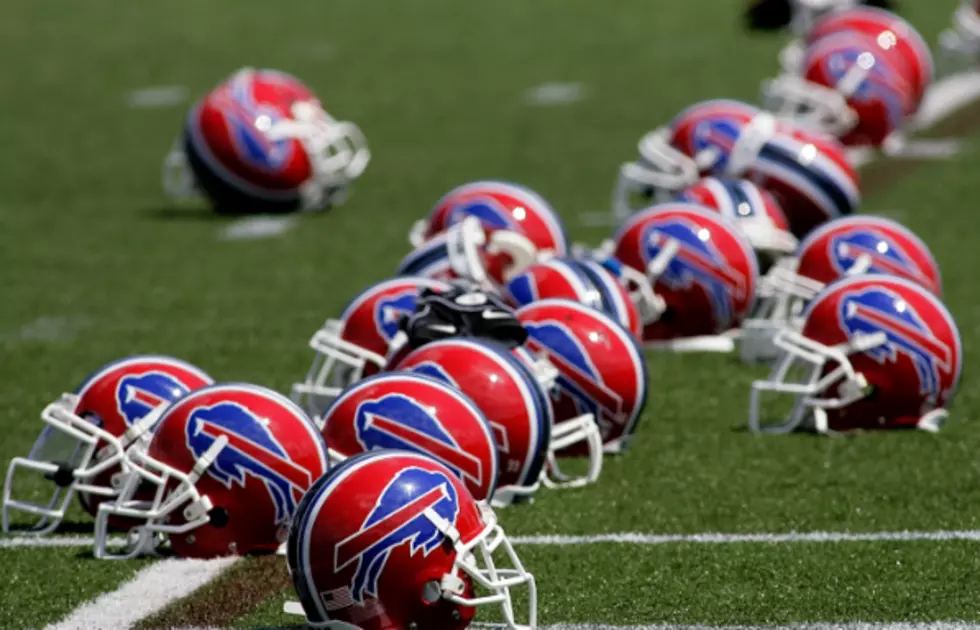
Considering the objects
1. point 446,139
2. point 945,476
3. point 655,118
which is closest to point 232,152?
point 446,139

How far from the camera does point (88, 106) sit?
506 inches

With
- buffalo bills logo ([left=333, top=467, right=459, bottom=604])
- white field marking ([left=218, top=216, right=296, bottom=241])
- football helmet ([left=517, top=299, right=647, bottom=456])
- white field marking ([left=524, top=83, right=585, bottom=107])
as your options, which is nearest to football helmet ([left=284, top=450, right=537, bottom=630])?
buffalo bills logo ([left=333, top=467, right=459, bottom=604])

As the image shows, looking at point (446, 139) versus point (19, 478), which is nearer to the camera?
point (19, 478)

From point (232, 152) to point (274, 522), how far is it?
517 centimetres

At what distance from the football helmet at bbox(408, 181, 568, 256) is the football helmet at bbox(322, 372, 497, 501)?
7.92ft

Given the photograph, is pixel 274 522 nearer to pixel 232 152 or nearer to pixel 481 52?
pixel 232 152

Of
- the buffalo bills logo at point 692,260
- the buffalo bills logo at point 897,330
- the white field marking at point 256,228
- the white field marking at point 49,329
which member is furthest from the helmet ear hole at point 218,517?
the white field marking at point 256,228

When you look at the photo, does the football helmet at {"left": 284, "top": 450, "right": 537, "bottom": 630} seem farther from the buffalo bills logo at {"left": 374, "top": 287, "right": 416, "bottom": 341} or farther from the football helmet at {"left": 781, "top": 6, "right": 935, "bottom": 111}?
the football helmet at {"left": 781, "top": 6, "right": 935, "bottom": 111}

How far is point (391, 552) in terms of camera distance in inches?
148

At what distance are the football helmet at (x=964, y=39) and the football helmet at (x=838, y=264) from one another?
638 cm

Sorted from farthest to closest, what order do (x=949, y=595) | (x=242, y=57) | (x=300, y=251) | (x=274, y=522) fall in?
(x=242, y=57) → (x=300, y=251) → (x=274, y=522) → (x=949, y=595)

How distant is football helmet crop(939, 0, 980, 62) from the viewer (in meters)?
12.7

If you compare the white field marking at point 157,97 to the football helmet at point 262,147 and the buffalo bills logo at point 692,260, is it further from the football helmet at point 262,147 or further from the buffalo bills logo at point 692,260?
the buffalo bills logo at point 692,260

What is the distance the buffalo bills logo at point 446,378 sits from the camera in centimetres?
495
